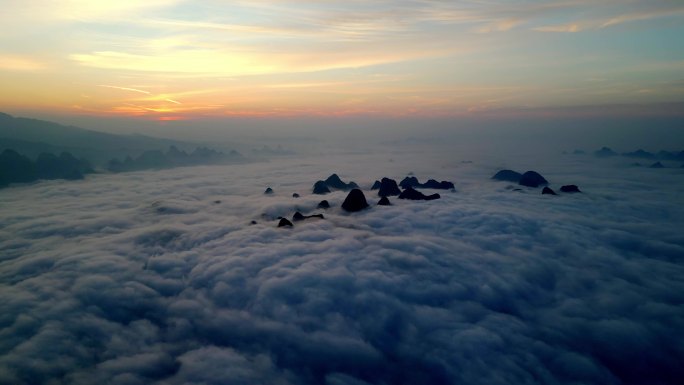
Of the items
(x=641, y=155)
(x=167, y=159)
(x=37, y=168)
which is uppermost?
(x=37, y=168)

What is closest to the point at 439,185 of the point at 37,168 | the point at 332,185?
the point at 332,185

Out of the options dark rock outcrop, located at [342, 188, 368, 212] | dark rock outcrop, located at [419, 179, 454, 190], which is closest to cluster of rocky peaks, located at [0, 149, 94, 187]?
dark rock outcrop, located at [342, 188, 368, 212]

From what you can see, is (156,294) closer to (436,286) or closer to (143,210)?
(436,286)

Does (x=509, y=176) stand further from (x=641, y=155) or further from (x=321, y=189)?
(x=641, y=155)

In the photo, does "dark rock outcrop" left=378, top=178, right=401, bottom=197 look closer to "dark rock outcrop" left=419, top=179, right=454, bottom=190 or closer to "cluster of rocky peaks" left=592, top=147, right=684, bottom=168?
"dark rock outcrop" left=419, top=179, right=454, bottom=190

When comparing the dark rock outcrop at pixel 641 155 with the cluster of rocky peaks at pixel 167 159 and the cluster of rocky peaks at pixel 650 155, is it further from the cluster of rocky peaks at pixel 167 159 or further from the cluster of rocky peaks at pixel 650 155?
the cluster of rocky peaks at pixel 167 159

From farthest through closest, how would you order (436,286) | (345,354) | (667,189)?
1. (667,189)
2. (436,286)
3. (345,354)

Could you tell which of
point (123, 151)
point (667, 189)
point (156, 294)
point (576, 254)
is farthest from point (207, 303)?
point (123, 151)
